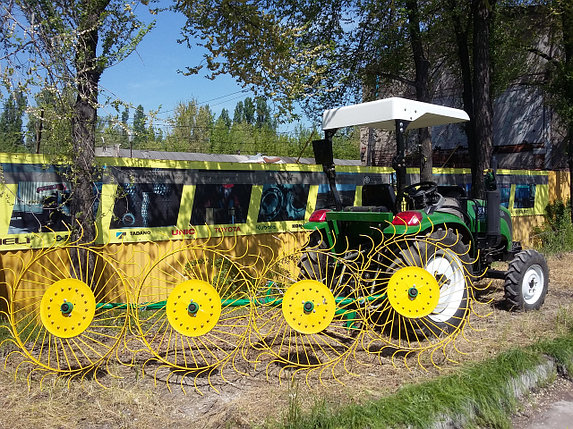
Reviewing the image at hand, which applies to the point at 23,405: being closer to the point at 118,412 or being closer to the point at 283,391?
the point at 118,412

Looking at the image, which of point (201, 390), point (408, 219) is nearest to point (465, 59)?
point (408, 219)

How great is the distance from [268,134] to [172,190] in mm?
36298

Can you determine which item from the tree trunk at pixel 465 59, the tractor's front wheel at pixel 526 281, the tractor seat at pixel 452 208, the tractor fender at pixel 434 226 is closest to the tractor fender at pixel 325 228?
the tractor fender at pixel 434 226

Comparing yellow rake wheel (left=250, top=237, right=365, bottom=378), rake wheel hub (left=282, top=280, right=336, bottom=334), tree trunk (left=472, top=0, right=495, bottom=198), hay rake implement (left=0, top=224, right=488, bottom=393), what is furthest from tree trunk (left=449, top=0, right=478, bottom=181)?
rake wheel hub (left=282, top=280, right=336, bottom=334)

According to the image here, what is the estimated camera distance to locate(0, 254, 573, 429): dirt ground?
347 centimetres

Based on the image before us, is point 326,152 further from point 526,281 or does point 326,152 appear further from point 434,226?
point 526,281

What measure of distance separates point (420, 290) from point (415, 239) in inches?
20.6

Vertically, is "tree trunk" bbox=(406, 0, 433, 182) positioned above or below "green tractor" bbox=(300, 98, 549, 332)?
above

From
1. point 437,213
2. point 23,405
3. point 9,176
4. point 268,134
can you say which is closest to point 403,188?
point 437,213

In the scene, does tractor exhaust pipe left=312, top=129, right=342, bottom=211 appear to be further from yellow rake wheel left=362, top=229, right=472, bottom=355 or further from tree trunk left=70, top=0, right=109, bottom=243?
tree trunk left=70, top=0, right=109, bottom=243

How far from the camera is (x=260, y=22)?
697cm

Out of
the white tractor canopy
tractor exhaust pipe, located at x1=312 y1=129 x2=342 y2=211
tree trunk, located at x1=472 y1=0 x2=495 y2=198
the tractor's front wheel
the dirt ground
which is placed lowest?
the dirt ground

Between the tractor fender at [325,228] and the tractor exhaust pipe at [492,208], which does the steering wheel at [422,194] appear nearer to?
the tractor exhaust pipe at [492,208]

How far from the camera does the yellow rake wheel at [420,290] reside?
4.36 m
